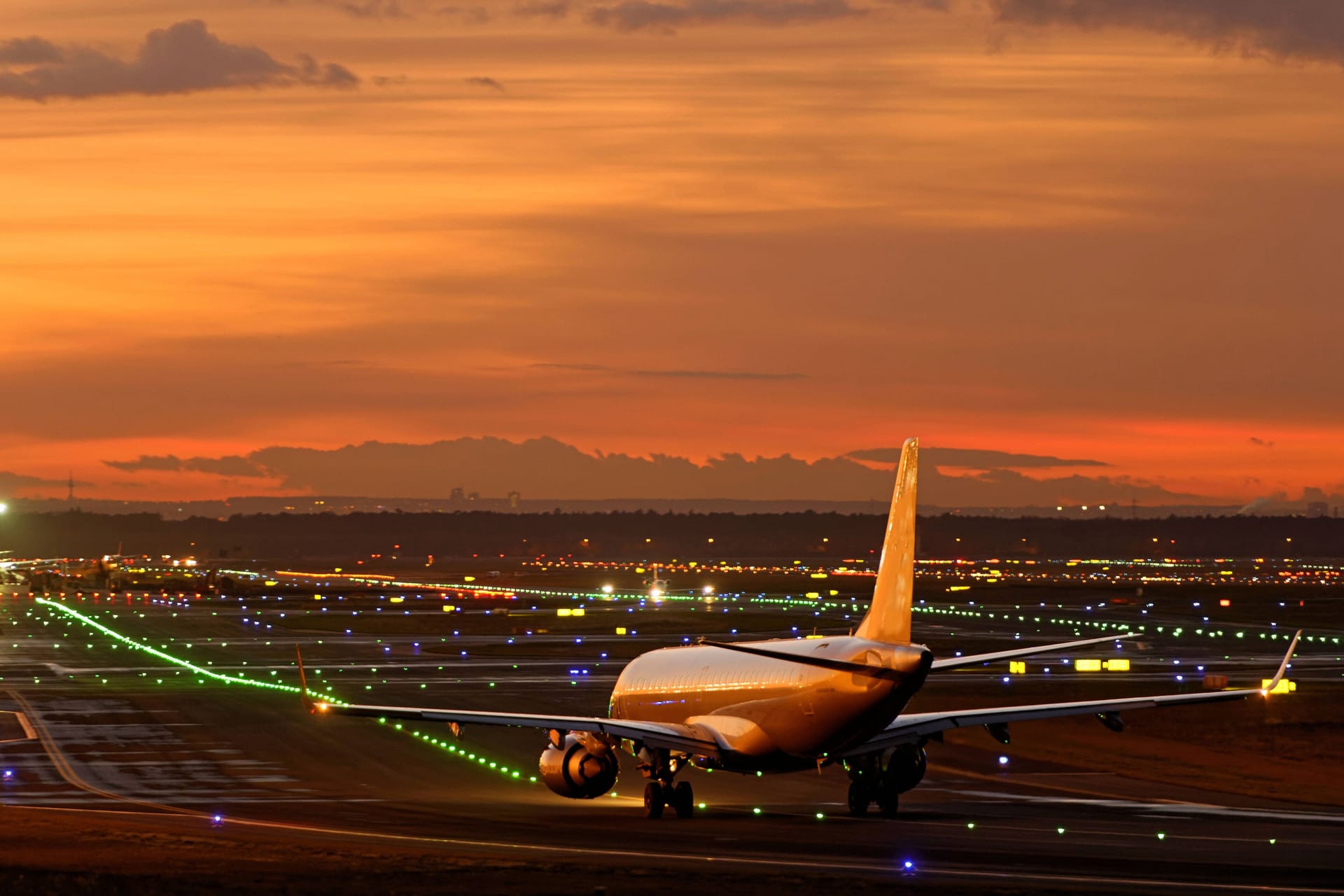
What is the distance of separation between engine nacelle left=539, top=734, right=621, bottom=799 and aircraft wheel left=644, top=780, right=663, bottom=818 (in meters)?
0.96

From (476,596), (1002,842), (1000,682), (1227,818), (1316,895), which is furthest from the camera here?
(476,596)

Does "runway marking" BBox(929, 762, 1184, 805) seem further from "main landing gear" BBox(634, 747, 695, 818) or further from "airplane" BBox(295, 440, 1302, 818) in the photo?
"main landing gear" BBox(634, 747, 695, 818)

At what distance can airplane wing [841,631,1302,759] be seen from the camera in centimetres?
3778

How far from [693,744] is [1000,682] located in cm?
4131

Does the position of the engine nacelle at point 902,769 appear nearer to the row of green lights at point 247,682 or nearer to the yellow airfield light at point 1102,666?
the row of green lights at point 247,682

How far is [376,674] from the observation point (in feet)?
275

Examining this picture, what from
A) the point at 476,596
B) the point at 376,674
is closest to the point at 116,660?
the point at 376,674

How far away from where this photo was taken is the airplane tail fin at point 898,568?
34.7 meters

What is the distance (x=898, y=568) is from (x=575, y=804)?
1049 cm

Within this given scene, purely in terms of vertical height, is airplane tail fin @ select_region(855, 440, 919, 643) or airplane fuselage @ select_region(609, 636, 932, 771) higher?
airplane tail fin @ select_region(855, 440, 919, 643)

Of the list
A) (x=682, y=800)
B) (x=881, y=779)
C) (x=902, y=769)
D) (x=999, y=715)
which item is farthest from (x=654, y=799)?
(x=999, y=715)

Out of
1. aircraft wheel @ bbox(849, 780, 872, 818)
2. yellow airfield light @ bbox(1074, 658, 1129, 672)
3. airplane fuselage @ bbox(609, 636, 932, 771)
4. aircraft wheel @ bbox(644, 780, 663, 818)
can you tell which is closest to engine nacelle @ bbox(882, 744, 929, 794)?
aircraft wheel @ bbox(849, 780, 872, 818)

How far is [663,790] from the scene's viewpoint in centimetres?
3816

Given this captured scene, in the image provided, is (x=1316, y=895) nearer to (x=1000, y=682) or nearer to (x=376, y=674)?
(x=1000, y=682)
